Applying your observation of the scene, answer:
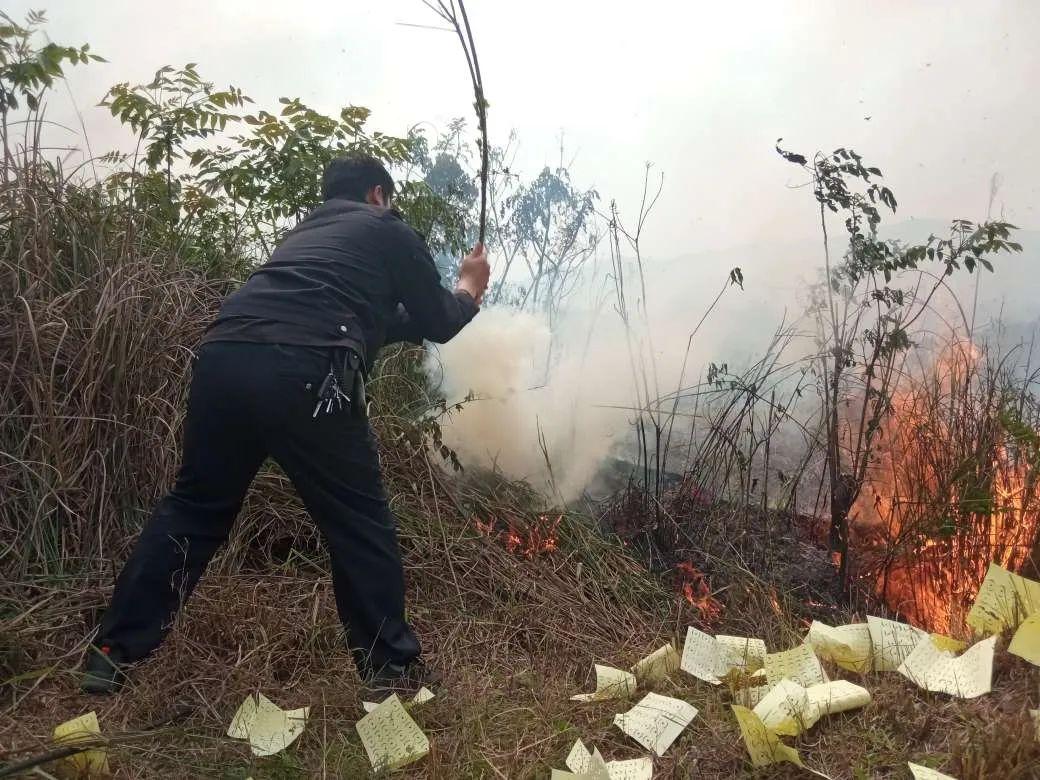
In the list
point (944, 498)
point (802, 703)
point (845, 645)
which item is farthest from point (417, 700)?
point (944, 498)

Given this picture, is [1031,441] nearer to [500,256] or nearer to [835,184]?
[835,184]

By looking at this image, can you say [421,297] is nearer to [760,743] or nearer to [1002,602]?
[760,743]

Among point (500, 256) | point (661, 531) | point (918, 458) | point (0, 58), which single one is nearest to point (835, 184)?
point (918, 458)

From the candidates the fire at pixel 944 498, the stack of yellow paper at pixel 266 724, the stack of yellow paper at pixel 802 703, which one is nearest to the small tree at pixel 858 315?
the fire at pixel 944 498

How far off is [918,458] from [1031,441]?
489 mm

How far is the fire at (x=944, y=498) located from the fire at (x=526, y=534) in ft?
5.00

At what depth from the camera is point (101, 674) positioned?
8.24 feet

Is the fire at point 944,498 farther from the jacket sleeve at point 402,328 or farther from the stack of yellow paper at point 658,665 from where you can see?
the jacket sleeve at point 402,328

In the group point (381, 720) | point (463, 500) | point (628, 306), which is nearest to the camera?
point (381, 720)

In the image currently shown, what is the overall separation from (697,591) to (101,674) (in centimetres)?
260

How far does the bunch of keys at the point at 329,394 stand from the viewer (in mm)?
2465

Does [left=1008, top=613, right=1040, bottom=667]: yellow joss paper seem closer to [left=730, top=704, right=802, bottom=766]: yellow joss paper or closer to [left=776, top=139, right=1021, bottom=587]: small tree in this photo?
[left=730, top=704, right=802, bottom=766]: yellow joss paper

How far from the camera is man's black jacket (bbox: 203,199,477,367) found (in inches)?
101

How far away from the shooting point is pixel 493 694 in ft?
8.38
